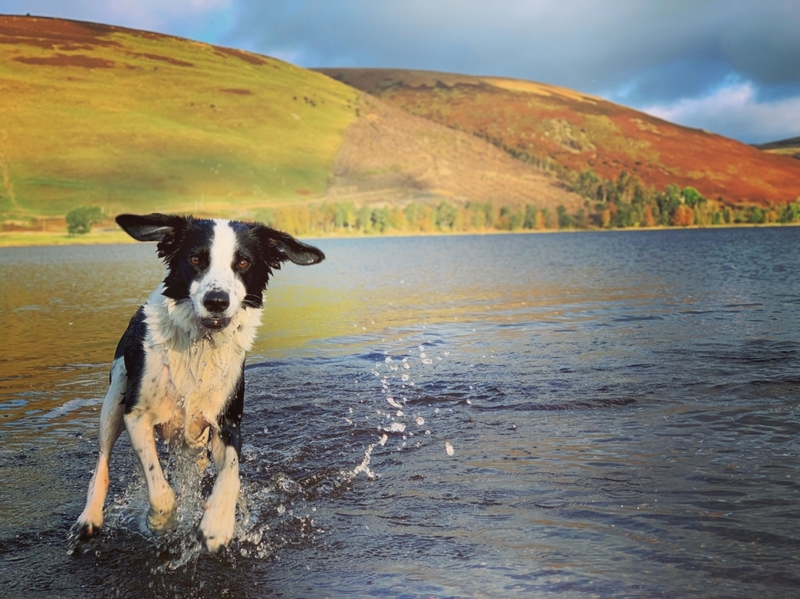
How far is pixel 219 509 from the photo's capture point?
5.55m

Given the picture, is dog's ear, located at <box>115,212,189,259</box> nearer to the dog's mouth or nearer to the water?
the dog's mouth

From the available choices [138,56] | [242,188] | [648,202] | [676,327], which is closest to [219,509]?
[676,327]

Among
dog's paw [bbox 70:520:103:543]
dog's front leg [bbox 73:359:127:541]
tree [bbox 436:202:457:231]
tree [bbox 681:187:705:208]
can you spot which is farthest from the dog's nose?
tree [bbox 681:187:705:208]

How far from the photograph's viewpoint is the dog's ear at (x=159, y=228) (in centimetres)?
566

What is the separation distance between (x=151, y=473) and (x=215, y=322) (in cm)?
129

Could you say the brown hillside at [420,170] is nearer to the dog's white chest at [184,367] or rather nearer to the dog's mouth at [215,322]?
the dog's white chest at [184,367]

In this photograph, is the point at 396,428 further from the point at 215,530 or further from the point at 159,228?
the point at 159,228

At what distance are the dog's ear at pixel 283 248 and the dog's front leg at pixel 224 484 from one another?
103 centimetres

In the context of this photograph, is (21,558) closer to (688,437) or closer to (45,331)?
(688,437)

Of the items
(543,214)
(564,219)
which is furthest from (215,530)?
(543,214)

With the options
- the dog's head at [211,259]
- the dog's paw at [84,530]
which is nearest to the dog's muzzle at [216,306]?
the dog's head at [211,259]

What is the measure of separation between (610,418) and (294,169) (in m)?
161

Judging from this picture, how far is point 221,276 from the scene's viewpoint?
5.50 m

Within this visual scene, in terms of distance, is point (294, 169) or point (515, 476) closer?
point (515, 476)
